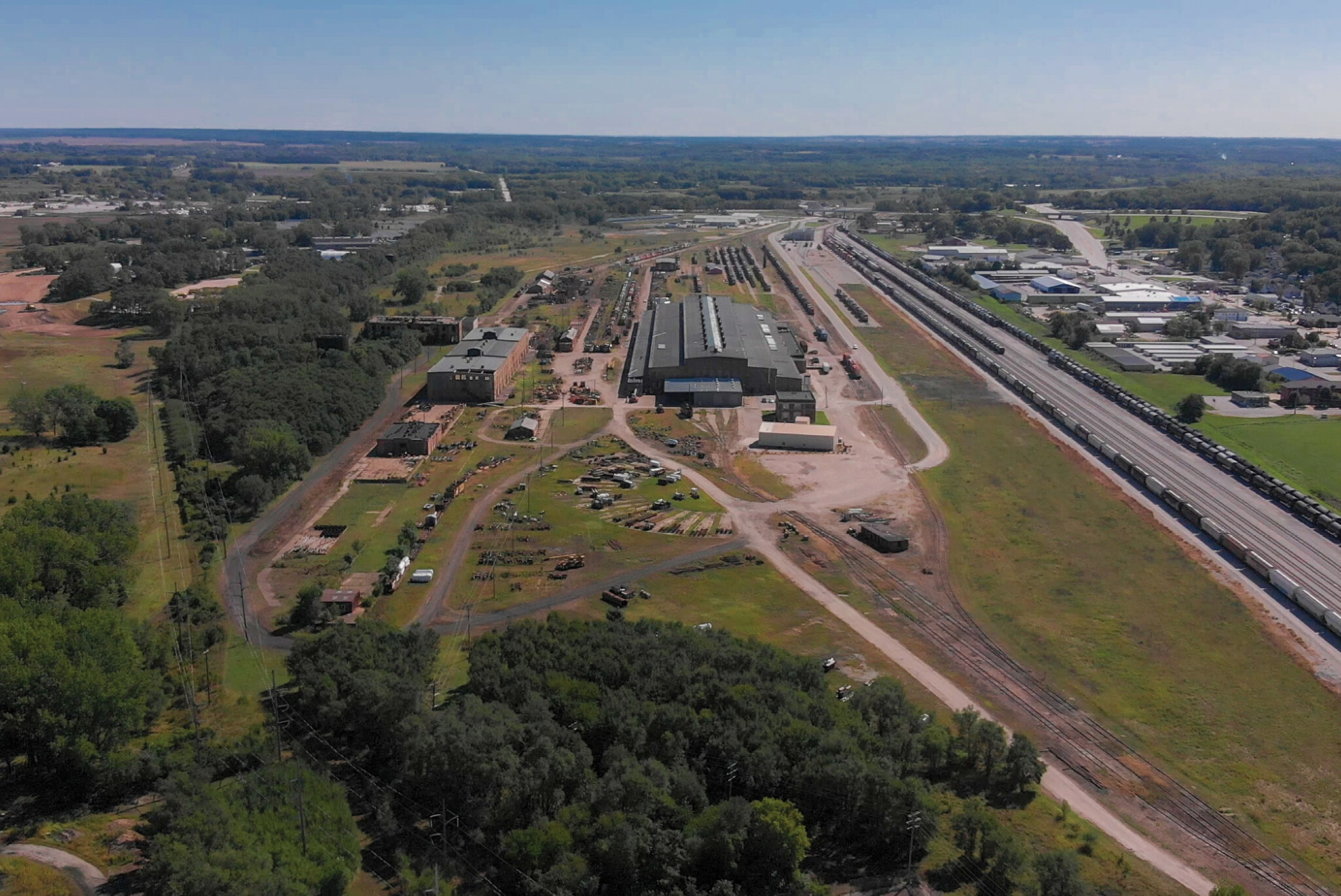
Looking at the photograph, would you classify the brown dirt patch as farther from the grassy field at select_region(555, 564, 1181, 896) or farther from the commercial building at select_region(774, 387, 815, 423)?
the grassy field at select_region(555, 564, 1181, 896)

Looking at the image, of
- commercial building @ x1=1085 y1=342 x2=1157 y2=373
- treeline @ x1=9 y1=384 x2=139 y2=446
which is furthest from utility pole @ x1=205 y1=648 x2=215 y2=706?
commercial building @ x1=1085 y1=342 x2=1157 y2=373

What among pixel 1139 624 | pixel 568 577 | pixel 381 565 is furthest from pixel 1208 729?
pixel 381 565

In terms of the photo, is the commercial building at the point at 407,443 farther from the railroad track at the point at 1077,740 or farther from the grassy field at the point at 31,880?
the grassy field at the point at 31,880

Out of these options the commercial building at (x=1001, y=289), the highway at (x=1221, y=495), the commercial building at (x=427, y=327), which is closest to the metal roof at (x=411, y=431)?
the commercial building at (x=427, y=327)

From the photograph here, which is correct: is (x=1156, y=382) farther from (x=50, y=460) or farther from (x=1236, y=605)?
(x=50, y=460)

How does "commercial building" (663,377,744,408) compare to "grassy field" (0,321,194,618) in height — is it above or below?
above

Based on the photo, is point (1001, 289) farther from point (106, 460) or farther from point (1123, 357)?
point (106, 460)
